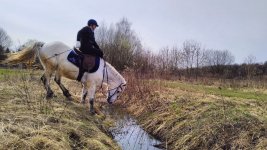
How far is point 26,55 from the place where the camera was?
11.6m

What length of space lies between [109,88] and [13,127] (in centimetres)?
565

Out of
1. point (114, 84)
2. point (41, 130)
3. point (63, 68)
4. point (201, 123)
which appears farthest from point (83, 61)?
point (41, 130)

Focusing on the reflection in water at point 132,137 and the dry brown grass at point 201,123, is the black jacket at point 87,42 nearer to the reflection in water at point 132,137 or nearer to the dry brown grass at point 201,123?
the reflection in water at point 132,137

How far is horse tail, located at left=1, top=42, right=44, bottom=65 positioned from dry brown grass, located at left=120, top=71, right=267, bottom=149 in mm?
4160

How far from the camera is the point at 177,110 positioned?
37.6ft

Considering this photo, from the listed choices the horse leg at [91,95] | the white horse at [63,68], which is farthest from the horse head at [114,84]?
the horse leg at [91,95]

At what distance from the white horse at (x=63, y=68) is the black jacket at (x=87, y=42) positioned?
36 cm

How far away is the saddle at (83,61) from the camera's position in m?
10.8

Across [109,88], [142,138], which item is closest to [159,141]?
[142,138]

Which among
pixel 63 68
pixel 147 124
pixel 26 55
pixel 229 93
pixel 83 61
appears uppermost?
pixel 26 55

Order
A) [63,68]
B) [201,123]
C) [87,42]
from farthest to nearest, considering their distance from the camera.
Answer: [63,68], [87,42], [201,123]

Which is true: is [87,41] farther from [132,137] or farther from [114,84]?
[132,137]

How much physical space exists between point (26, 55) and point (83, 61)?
205 centimetres

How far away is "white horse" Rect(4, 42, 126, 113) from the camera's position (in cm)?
1097
